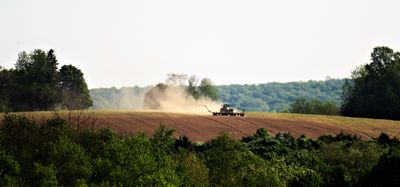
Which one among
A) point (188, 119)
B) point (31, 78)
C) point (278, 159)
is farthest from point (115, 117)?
point (31, 78)

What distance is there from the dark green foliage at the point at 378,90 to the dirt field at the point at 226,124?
21.8 metres

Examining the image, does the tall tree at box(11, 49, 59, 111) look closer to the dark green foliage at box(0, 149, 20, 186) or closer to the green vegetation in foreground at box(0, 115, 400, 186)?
the green vegetation in foreground at box(0, 115, 400, 186)

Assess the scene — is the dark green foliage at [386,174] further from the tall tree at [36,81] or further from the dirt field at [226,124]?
the tall tree at [36,81]

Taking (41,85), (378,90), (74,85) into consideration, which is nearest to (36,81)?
(41,85)

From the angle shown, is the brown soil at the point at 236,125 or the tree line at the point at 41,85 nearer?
the brown soil at the point at 236,125

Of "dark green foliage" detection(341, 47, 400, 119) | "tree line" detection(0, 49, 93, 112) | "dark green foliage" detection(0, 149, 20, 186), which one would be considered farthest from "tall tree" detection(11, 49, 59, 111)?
"dark green foliage" detection(0, 149, 20, 186)

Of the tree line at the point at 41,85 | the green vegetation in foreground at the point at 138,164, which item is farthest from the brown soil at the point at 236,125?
the tree line at the point at 41,85

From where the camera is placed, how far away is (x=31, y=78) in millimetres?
162250

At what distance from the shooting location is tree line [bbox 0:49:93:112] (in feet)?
509

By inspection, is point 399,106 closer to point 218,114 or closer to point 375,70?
point 375,70

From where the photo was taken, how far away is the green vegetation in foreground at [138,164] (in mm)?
57031

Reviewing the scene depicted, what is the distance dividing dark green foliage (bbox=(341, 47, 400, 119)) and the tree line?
6684 cm

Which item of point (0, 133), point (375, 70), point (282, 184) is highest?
point (375, 70)

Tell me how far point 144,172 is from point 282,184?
15.6 meters
